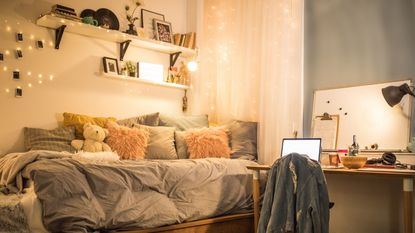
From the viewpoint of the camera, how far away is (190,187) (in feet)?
8.32

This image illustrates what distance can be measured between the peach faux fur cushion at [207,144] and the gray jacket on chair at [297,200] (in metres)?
1.17

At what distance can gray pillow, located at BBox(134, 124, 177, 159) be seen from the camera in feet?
10.5

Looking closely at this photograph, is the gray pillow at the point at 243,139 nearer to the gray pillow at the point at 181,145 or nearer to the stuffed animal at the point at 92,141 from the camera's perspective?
the gray pillow at the point at 181,145

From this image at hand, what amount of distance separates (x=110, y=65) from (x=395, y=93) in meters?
2.51

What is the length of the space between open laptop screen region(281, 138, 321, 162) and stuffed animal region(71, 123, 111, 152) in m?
1.44

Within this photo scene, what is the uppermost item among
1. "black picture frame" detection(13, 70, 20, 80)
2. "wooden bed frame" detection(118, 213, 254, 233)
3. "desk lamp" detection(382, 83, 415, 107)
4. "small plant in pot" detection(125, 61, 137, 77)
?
"small plant in pot" detection(125, 61, 137, 77)

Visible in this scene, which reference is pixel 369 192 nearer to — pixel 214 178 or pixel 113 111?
pixel 214 178

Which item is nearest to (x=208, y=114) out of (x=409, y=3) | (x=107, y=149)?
(x=107, y=149)

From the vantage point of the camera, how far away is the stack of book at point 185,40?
4059mm

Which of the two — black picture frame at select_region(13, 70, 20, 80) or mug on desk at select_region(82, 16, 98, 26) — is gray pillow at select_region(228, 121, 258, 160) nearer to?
mug on desk at select_region(82, 16, 98, 26)

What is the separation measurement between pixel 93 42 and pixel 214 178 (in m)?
1.84

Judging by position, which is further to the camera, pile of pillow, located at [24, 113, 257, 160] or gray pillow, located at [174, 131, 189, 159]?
gray pillow, located at [174, 131, 189, 159]

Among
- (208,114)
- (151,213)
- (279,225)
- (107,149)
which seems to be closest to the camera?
(279,225)

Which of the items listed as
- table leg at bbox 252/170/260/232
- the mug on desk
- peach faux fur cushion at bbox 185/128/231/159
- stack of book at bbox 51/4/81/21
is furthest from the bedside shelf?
table leg at bbox 252/170/260/232
